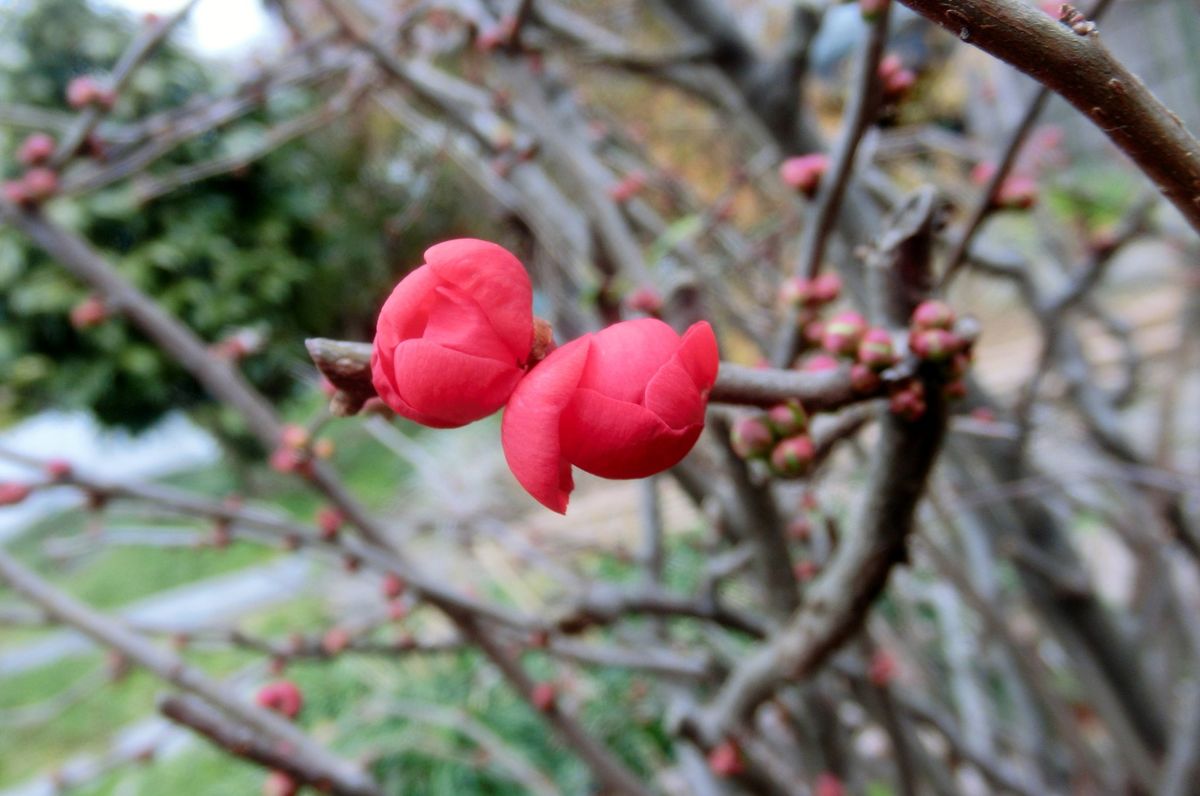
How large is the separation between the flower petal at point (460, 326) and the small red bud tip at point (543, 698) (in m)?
0.76

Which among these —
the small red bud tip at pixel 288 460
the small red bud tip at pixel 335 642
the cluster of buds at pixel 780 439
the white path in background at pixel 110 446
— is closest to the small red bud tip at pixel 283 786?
the small red bud tip at pixel 335 642

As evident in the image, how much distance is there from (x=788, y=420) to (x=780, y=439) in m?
0.01

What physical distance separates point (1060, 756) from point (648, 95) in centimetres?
350

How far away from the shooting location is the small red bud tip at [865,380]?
1.20 ft

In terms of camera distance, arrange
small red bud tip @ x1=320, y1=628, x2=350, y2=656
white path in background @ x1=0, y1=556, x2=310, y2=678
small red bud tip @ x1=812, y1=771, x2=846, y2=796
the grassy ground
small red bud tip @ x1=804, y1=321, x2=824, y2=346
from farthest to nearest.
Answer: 1. white path in background @ x1=0, y1=556, x2=310, y2=678
2. the grassy ground
3. small red bud tip @ x1=320, y1=628, x2=350, y2=656
4. small red bud tip @ x1=812, y1=771, x2=846, y2=796
5. small red bud tip @ x1=804, y1=321, x2=824, y2=346

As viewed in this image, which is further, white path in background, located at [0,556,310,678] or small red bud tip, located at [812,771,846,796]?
white path in background, located at [0,556,310,678]

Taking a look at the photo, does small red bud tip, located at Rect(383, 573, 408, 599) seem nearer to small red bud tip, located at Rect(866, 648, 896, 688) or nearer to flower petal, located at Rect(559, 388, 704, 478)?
small red bud tip, located at Rect(866, 648, 896, 688)

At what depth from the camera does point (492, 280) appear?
0.87ft

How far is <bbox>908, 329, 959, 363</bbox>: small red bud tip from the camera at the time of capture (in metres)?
0.37

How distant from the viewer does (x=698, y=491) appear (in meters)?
0.92

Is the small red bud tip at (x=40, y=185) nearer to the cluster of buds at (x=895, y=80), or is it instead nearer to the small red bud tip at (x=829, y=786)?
the cluster of buds at (x=895, y=80)

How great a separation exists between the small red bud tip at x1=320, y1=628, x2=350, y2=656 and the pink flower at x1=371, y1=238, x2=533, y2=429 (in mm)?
834

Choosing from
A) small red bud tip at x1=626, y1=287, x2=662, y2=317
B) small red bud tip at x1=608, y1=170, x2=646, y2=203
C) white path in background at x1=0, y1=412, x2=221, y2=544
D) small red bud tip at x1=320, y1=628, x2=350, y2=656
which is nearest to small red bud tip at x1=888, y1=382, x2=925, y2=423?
small red bud tip at x1=626, y1=287, x2=662, y2=317

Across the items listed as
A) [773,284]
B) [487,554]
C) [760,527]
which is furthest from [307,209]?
[760,527]
